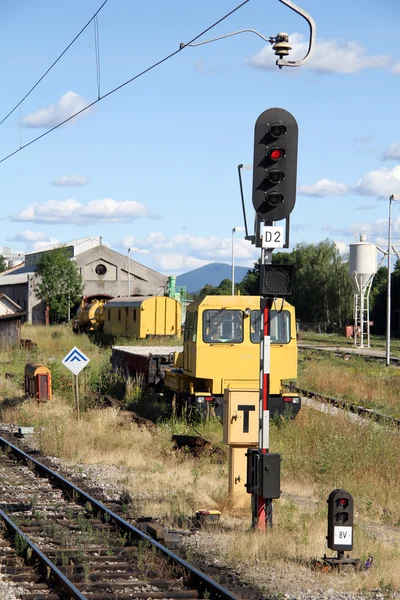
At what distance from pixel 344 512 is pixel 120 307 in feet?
129

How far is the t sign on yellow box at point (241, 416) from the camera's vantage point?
10938mm

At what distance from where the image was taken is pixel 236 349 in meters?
17.5

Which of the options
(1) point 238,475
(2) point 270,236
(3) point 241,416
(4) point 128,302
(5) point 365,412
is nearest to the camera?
(2) point 270,236

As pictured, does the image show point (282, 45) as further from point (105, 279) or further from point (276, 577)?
point (105, 279)

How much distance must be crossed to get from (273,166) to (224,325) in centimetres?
785

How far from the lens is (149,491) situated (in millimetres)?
12547

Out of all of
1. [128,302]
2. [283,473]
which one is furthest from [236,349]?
[128,302]

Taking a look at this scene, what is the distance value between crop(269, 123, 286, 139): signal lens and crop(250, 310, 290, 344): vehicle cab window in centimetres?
769

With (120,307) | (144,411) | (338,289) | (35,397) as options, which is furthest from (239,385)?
(338,289)

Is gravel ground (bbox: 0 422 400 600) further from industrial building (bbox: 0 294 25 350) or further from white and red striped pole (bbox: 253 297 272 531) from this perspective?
industrial building (bbox: 0 294 25 350)

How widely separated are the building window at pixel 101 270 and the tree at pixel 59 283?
150 inches

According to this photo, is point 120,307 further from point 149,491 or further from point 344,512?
point 344,512

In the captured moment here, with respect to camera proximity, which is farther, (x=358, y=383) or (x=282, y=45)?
(x=358, y=383)

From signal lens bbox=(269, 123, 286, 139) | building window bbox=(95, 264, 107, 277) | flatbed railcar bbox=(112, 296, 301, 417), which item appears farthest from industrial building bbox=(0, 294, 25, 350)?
building window bbox=(95, 264, 107, 277)
